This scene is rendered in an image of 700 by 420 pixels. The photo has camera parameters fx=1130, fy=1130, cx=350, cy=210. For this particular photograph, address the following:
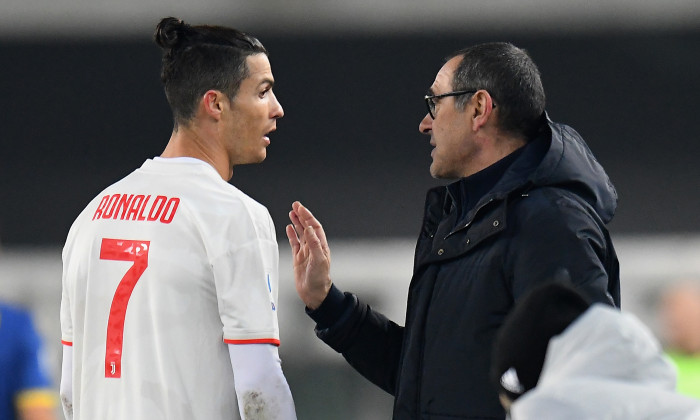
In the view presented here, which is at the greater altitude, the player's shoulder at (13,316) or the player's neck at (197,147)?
the player's neck at (197,147)

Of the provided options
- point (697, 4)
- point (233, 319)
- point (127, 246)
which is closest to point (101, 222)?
point (127, 246)

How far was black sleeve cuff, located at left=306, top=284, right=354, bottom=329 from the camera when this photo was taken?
3.21 meters

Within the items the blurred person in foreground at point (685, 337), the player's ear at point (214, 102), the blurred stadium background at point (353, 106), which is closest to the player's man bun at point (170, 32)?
the player's ear at point (214, 102)

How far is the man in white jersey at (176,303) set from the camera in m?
2.62

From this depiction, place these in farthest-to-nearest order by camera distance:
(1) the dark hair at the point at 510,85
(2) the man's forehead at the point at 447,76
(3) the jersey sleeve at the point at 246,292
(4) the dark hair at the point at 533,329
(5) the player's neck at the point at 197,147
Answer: (2) the man's forehead at the point at 447,76, (1) the dark hair at the point at 510,85, (5) the player's neck at the point at 197,147, (3) the jersey sleeve at the point at 246,292, (4) the dark hair at the point at 533,329

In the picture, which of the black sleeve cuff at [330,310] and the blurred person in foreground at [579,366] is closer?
the blurred person in foreground at [579,366]

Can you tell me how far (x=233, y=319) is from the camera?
2.61 meters

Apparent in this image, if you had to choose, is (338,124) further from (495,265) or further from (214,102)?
(495,265)

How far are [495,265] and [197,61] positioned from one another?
0.93 m

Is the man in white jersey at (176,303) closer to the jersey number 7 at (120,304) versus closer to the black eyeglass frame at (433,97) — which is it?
the jersey number 7 at (120,304)

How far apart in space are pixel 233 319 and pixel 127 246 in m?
0.32

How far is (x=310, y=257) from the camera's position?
3.16 m

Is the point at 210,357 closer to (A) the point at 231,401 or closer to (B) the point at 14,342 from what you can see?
(A) the point at 231,401

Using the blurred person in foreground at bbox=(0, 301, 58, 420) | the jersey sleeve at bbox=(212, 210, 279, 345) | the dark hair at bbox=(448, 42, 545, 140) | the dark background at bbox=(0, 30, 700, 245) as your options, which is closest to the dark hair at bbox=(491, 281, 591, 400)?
the jersey sleeve at bbox=(212, 210, 279, 345)
